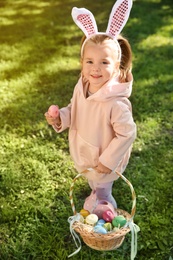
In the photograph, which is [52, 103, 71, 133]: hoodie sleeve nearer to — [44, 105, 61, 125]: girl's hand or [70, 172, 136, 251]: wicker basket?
[44, 105, 61, 125]: girl's hand

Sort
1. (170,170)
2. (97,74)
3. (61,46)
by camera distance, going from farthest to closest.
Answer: (61,46)
(170,170)
(97,74)

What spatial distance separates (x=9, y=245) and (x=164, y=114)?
199 cm

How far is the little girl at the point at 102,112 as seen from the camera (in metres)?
2.32

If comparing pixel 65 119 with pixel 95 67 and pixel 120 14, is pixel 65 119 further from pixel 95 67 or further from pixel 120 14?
pixel 120 14

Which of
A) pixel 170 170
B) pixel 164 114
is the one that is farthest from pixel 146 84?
pixel 170 170

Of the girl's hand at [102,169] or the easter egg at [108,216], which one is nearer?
the girl's hand at [102,169]

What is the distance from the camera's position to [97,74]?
2326 millimetres

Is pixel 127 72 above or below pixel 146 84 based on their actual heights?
Result: above

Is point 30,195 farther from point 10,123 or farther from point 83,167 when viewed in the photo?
point 10,123

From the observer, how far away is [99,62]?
2311 millimetres

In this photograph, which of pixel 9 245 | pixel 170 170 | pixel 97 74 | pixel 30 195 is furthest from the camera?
pixel 170 170

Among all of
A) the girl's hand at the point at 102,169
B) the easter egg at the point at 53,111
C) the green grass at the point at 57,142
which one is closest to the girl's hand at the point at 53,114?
the easter egg at the point at 53,111

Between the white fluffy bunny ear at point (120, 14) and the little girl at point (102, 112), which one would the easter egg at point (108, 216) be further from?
the white fluffy bunny ear at point (120, 14)

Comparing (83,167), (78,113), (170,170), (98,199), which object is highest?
(78,113)
